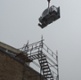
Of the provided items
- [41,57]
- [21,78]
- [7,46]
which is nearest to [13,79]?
[21,78]

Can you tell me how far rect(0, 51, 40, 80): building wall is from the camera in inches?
657

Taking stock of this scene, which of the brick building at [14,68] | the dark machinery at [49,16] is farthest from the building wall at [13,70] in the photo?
the dark machinery at [49,16]

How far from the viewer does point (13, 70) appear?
690 inches

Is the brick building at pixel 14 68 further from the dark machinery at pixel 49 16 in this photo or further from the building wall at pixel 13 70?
the dark machinery at pixel 49 16

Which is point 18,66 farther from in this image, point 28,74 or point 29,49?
point 29,49

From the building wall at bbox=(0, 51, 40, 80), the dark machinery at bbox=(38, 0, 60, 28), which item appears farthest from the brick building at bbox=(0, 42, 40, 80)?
the dark machinery at bbox=(38, 0, 60, 28)

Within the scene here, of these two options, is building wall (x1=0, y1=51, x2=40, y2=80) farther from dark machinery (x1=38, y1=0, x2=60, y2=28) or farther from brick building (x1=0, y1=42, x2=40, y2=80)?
dark machinery (x1=38, y1=0, x2=60, y2=28)

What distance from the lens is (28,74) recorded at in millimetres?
19406

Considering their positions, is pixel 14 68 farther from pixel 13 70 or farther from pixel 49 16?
pixel 49 16

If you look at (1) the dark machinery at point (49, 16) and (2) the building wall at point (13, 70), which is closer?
(1) the dark machinery at point (49, 16)

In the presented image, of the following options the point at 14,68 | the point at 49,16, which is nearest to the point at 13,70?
Result: the point at 14,68

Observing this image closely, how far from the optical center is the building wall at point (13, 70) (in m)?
16.7

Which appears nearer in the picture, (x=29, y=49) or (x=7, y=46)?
(x=29, y=49)

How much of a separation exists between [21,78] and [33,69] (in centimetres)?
187
